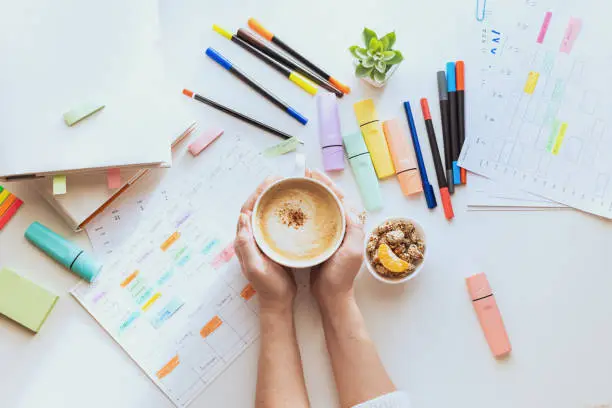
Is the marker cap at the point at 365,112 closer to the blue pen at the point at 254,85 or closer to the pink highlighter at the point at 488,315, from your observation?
the blue pen at the point at 254,85

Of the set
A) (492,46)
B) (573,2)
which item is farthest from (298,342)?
(573,2)

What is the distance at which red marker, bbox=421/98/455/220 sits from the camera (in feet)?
2.97

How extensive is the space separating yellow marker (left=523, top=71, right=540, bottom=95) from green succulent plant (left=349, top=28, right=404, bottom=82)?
0.70 ft

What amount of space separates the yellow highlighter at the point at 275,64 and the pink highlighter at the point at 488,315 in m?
0.40

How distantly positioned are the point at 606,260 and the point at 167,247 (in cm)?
70

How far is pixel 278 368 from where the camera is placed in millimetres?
829

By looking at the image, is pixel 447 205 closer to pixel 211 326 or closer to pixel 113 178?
pixel 211 326

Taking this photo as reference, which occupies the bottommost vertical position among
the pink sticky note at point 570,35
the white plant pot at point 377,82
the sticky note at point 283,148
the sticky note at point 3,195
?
the pink sticky note at point 570,35

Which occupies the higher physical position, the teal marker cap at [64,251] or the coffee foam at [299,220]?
the teal marker cap at [64,251]

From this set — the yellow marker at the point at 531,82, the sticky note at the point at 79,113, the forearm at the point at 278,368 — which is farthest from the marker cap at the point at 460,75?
the sticky note at the point at 79,113

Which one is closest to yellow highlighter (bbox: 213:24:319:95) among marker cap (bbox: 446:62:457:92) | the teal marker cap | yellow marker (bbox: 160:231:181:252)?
marker cap (bbox: 446:62:457:92)

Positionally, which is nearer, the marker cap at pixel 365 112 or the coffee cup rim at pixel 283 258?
the coffee cup rim at pixel 283 258

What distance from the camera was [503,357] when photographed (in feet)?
2.88

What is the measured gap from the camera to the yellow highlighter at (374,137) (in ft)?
2.99
